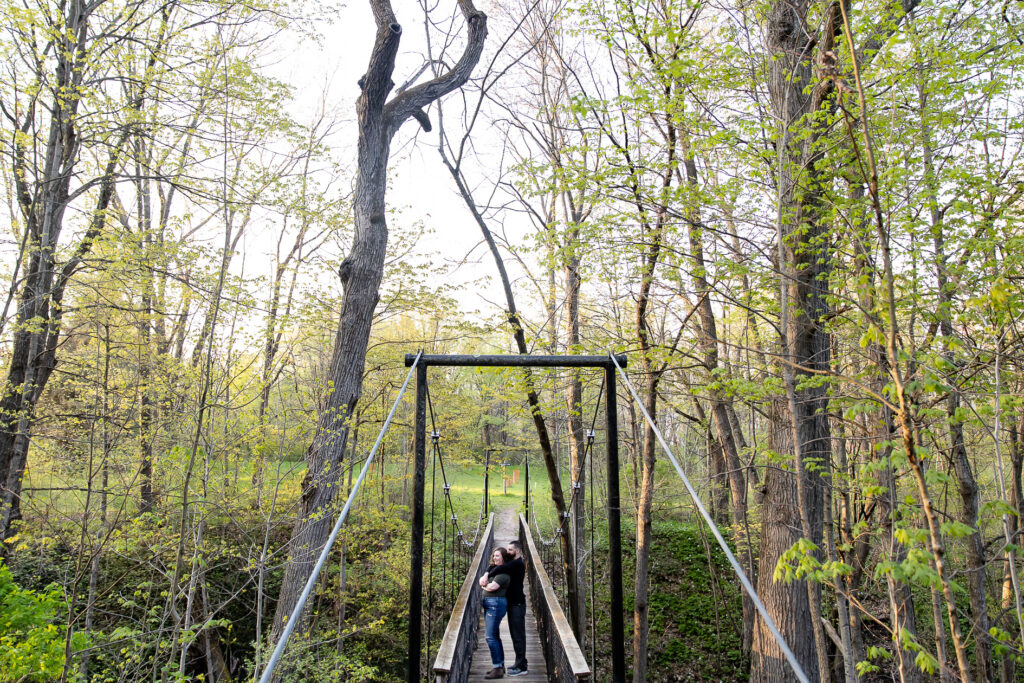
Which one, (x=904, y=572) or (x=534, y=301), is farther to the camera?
(x=534, y=301)

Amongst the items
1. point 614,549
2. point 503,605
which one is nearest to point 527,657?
point 503,605

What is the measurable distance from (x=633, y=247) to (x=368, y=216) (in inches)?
107

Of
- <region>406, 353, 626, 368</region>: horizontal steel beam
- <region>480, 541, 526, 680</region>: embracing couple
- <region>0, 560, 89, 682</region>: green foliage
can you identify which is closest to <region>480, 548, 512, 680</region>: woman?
<region>480, 541, 526, 680</region>: embracing couple

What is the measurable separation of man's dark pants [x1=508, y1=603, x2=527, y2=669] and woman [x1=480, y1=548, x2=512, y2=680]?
0.25ft

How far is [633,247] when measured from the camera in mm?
5395

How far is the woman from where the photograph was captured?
14.0ft

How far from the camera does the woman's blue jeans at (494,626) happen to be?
14.0 feet

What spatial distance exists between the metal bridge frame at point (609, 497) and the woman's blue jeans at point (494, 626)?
1.03 meters

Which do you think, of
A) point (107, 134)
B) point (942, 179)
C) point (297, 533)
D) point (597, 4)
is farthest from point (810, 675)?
point (107, 134)

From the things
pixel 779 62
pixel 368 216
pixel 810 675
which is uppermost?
pixel 779 62

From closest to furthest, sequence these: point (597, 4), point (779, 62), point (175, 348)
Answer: point (779, 62) → point (597, 4) → point (175, 348)

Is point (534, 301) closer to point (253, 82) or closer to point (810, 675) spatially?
point (253, 82)

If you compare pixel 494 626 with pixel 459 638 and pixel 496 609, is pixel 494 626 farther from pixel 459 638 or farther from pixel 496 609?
pixel 459 638

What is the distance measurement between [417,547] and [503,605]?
1.38 m
